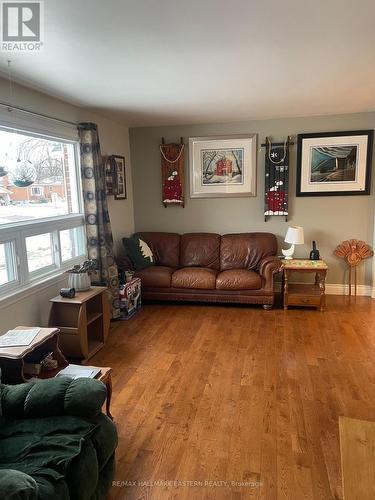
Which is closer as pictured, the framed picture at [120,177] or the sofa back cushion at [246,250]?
the framed picture at [120,177]

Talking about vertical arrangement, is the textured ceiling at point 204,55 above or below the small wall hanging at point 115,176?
above

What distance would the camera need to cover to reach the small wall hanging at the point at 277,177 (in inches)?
188

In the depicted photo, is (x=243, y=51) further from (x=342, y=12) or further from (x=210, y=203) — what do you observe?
(x=210, y=203)

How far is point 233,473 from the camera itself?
191 cm

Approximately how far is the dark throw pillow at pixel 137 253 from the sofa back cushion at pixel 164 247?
227 mm

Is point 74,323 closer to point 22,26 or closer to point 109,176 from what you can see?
point 109,176

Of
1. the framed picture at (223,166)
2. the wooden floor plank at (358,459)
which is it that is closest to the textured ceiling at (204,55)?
the framed picture at (223,166)

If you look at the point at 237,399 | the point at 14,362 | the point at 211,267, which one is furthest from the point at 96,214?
the point at 237,399

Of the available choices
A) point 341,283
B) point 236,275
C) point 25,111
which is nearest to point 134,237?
point 236,275

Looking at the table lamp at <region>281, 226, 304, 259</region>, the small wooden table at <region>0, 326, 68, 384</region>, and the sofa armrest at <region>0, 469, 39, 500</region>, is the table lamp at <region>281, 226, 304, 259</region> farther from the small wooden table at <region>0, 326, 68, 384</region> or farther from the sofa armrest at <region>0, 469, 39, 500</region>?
the sofa armrest at <region>0, 469, 39, 500</region>

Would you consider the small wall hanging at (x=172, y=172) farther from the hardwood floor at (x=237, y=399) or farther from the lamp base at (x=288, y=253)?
the hardwood floor at (x=237, y=399)

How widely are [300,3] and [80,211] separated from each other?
298cm

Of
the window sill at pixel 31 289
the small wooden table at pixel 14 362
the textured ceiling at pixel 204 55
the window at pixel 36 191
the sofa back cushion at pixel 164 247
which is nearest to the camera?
the textured ceiling at pixel 204 55

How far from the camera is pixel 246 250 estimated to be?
4.87 m
